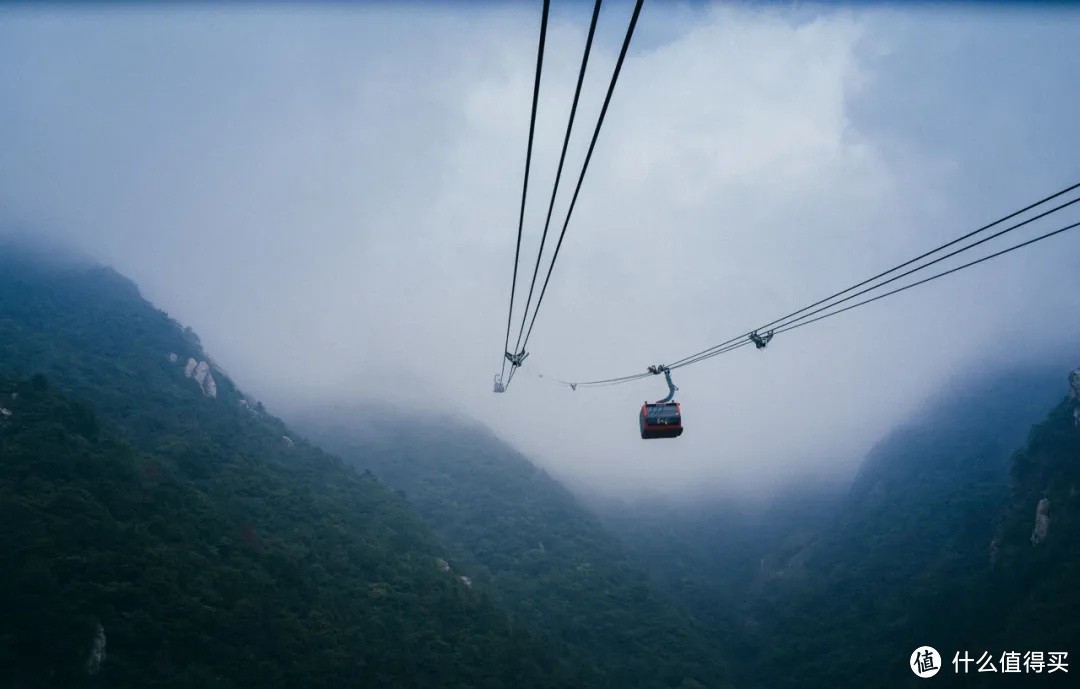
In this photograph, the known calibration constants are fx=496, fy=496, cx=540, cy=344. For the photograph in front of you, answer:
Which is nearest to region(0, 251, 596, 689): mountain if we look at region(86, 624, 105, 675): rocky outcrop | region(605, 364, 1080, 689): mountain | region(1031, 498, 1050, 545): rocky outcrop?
region(86, 624, 105, 675): rocky outcrop

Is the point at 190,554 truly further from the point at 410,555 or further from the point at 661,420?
the point at 661,420

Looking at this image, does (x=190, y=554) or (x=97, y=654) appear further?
(x=190, y=554)

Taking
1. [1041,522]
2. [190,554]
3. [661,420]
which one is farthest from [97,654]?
[1041,522]

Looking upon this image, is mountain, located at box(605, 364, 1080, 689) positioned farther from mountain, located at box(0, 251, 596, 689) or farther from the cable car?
the cable car

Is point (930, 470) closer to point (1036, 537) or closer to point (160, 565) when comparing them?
point (1036, 537)

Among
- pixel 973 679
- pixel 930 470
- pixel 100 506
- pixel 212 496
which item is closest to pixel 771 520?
pixel 930 470


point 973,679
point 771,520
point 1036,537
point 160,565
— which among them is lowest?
point 160,565

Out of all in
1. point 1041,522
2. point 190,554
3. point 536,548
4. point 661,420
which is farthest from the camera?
point 536,548

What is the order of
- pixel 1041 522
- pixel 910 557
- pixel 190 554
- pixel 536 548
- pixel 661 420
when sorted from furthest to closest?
pixel 536 548 < pixel 910 557 < pixel 1041 522 < pixel 190 554 < pixel 661 420

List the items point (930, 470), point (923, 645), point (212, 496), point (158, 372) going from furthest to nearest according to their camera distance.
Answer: point (930, 470)
point (158, 372)
point (923, 645)
point (212, 496)
